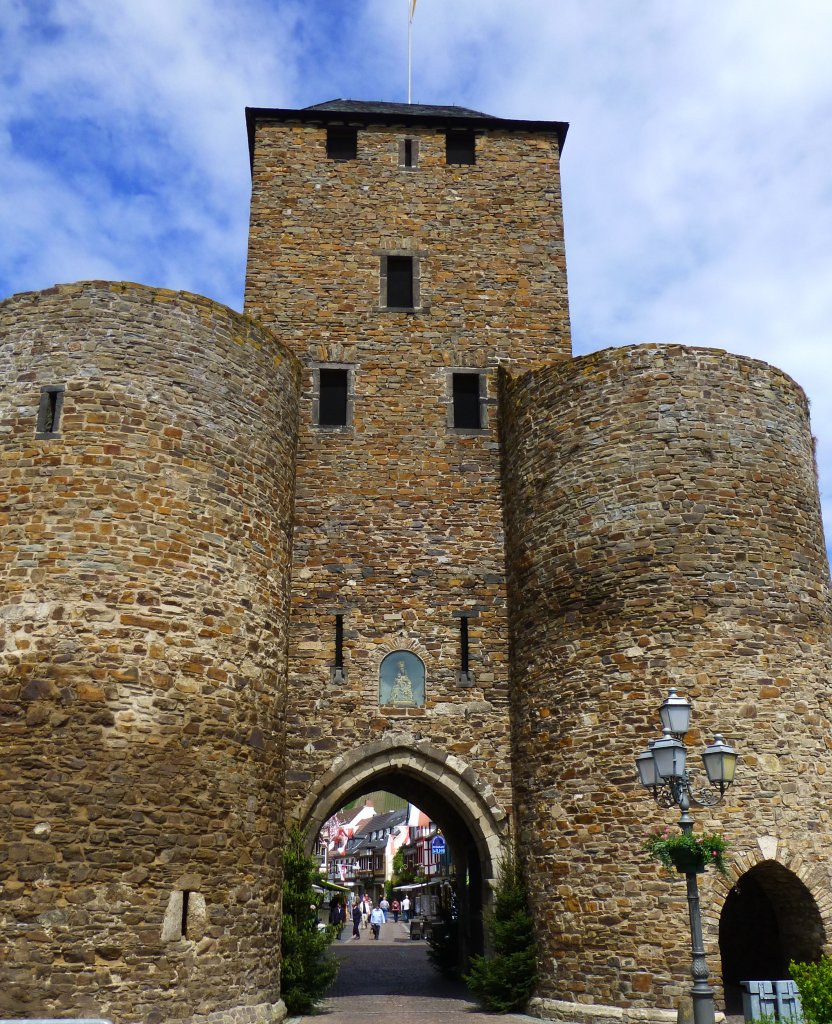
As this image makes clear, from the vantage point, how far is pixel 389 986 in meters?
15.3

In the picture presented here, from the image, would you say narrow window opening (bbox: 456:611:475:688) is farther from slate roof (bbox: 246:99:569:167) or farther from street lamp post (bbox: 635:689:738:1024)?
slate roof (bbox: 246:99:569:167)

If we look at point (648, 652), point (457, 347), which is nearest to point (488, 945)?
point (648, 652)

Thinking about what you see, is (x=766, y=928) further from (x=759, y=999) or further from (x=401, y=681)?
(x=401, y=681)

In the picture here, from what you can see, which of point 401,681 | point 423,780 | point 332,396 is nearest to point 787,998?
point 423,780

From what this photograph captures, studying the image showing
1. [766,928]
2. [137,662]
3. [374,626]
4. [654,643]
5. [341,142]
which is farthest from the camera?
[341,142]

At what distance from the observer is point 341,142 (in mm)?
17312

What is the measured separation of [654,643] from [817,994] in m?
4.23

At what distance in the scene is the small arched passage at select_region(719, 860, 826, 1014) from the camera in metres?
10.6

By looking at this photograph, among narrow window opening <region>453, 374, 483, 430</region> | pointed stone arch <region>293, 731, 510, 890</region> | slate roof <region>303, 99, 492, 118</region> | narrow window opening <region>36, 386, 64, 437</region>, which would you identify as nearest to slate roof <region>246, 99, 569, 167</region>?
slate roof <region>303, 99, 492, 118</region>

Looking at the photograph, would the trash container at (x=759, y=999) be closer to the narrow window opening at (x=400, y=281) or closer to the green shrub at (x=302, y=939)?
the green shrub at (x=302, y=939)

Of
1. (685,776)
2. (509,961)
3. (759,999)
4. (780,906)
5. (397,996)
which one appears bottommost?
(397,996)

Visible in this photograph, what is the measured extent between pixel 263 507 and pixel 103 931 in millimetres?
5142

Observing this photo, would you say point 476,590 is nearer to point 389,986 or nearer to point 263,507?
point 263,507

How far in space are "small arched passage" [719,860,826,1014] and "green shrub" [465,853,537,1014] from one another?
2.35 meters
